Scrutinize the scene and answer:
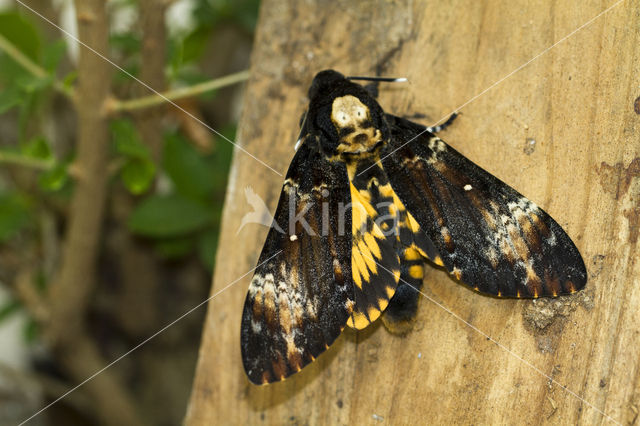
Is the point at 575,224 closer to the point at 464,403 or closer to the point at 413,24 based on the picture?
the point at 464,403

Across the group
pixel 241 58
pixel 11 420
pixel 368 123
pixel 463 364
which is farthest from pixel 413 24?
pixel 11 420

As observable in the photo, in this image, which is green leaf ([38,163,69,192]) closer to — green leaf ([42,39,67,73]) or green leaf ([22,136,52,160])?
green leaf ([22,136,52,160])

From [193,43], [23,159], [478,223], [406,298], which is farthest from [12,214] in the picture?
[478,223]

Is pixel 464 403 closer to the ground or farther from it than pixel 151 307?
farther from it

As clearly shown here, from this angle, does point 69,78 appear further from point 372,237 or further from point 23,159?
point 372,237

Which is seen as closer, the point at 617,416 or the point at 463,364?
the point at 617,416

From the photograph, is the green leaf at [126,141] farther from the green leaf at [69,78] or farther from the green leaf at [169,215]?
Result: the green leaf at [169,215]

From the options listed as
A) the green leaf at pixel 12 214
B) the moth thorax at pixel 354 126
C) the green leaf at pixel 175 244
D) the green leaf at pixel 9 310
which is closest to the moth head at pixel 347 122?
the moth thorax at pixel 354 126
